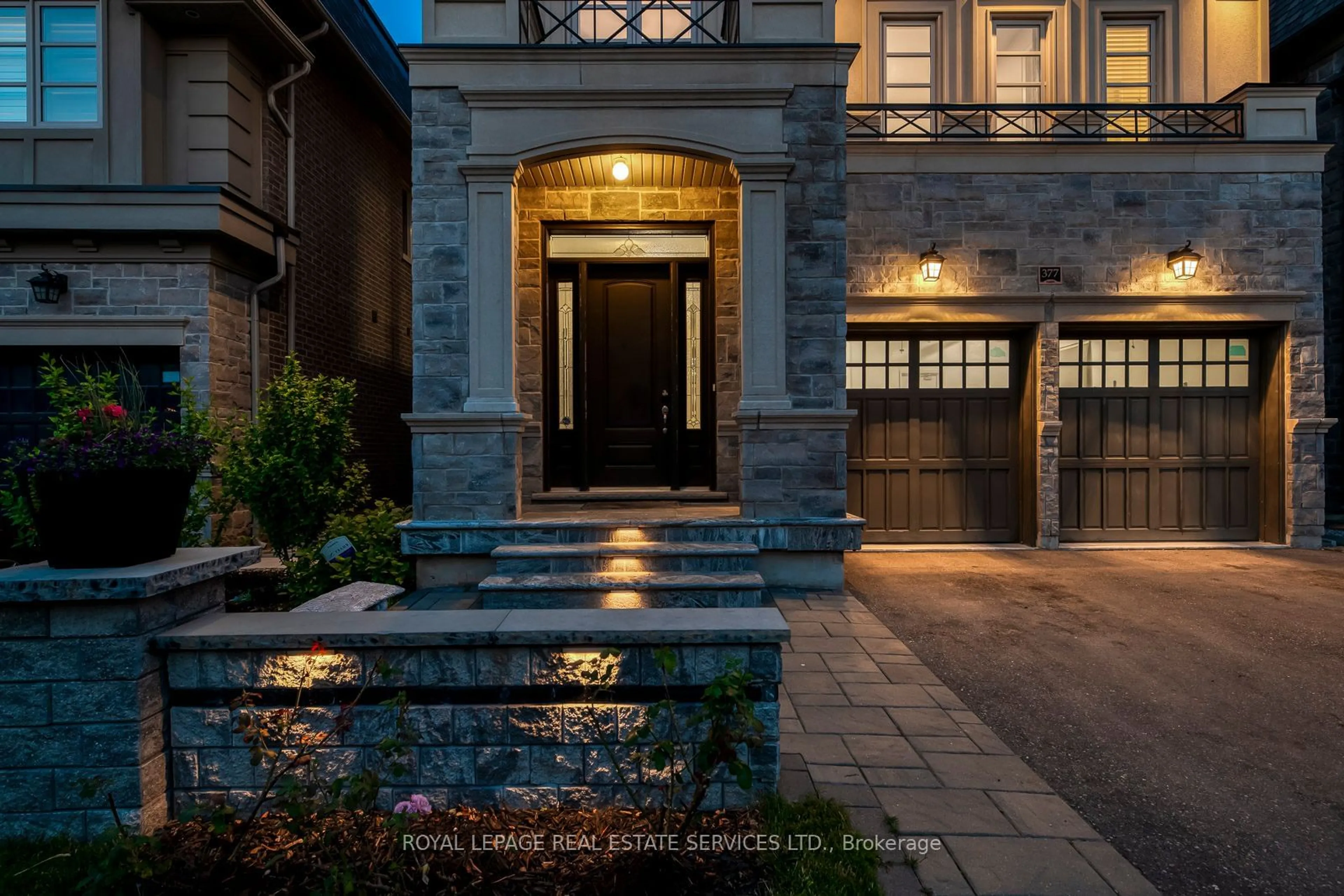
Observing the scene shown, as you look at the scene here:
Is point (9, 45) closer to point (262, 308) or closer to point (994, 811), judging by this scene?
point (262, 308)

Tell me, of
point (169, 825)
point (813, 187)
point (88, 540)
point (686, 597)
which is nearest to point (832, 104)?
point (813, 187)

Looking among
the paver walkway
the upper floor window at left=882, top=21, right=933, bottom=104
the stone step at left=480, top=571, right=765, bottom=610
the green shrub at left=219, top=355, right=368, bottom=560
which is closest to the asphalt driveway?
the paver walkway

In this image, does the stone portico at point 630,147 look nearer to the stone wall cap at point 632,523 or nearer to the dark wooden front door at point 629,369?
the stone wall cap at point 632,523

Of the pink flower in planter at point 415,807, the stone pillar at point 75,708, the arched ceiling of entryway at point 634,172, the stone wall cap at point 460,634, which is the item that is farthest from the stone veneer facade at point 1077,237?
the stone pillar at point 75,708

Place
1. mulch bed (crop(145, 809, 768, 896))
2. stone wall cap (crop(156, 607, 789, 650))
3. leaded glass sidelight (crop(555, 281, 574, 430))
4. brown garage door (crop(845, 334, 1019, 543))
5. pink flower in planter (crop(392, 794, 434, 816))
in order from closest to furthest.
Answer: mulch bed (crop(145, 809, 768, 896))
pink flower in planter (crop(392, 794, 434, 816))
stone wall cap (crop(156, 607, 789, 650))
leaded glass sidelight (crop(555, 281, 574, 430))
brown garage door (crop(845, 334, 1019, 543))

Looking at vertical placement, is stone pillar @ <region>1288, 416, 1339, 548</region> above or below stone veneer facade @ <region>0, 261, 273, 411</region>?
below

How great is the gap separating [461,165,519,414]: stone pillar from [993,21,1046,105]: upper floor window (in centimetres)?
709

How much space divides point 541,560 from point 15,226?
22.0 ft

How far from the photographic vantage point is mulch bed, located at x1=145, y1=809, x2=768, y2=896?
6.93ft

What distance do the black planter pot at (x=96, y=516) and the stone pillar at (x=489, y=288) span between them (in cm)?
391

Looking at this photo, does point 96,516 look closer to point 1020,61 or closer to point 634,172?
point 634,172

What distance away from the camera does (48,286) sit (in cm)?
707

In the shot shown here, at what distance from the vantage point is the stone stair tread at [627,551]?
5.82m

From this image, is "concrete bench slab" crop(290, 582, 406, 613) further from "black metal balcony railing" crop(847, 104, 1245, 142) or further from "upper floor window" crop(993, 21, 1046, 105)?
"upper floor window" crop(993, 21, 1046, 105)
